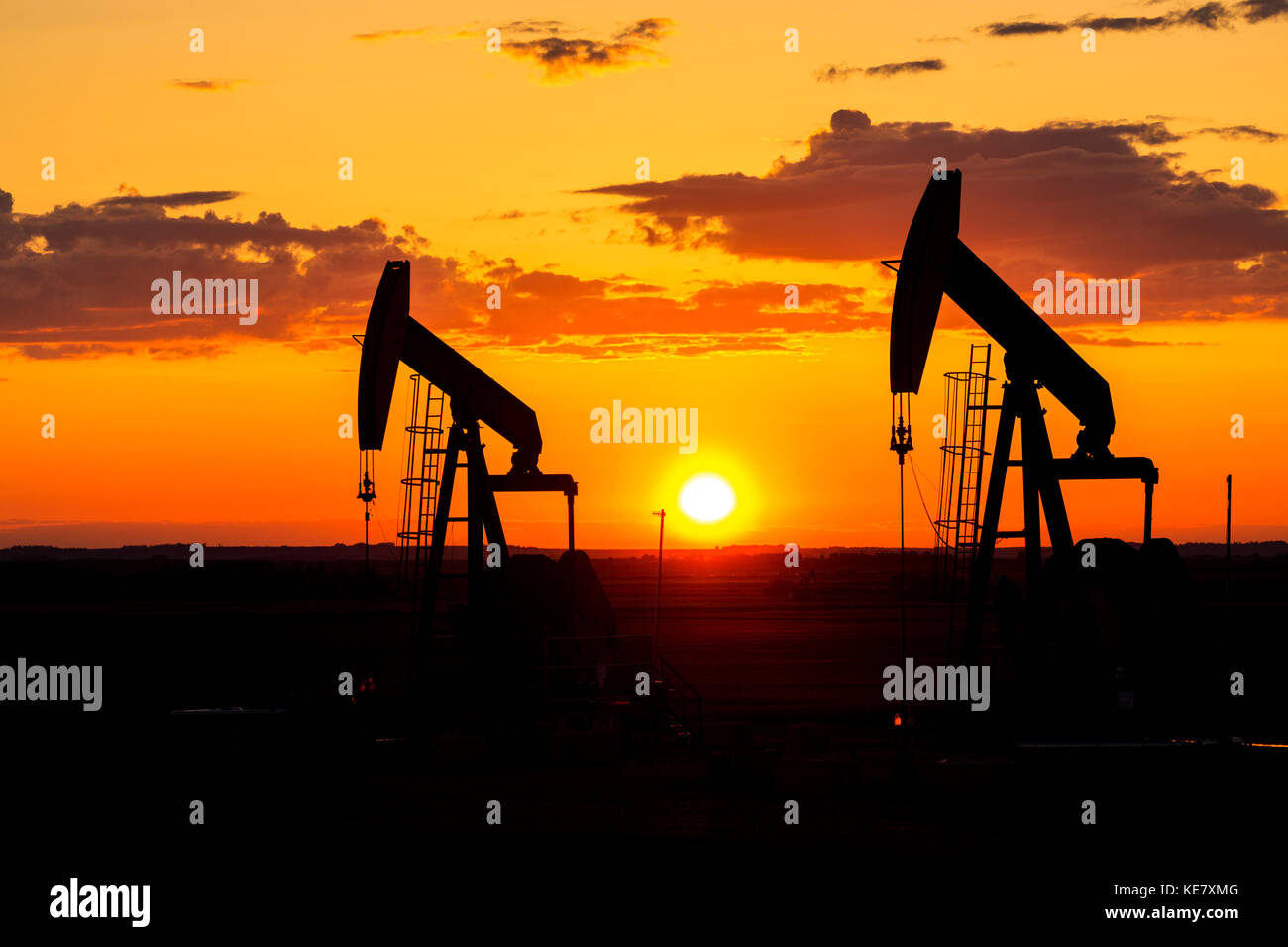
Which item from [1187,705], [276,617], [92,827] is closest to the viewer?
[92,827]

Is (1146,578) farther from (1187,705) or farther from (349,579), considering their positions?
(349,579)

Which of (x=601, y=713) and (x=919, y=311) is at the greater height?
(x=919, y=311)

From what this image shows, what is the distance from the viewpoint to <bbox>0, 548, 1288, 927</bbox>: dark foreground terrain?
620 inches

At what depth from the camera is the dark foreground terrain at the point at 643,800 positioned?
51.7 feet

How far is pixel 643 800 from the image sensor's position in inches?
872
